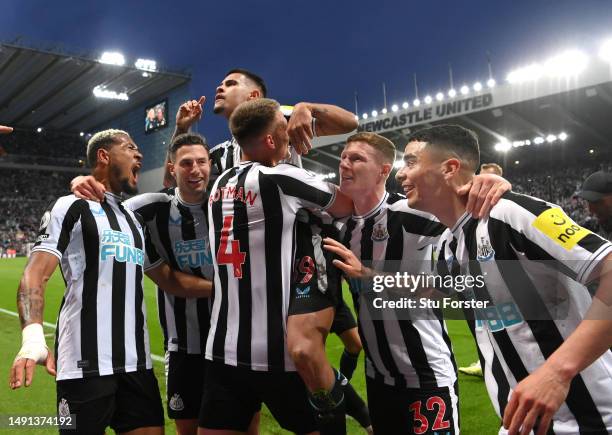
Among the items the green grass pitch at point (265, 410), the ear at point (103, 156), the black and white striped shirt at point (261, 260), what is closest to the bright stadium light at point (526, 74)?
the green grass pitch at point (265, 410)

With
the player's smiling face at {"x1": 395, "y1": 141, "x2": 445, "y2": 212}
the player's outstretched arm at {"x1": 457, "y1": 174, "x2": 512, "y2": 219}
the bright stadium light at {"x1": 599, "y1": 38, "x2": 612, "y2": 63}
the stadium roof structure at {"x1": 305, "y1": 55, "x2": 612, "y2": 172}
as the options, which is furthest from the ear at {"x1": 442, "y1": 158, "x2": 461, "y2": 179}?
the bright stadium light at {"x1": 599, "y1": 38, "x2": 612, "y2": 63}

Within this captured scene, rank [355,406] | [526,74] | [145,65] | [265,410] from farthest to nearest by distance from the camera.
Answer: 1. [145,65]
2. [526,74]
3. [265,410]
4. [355,406]

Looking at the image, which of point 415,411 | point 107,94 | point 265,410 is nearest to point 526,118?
point 265,410

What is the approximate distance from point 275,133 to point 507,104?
2414 cm

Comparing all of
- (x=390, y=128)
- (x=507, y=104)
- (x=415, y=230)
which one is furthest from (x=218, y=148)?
(x=390, y=128)

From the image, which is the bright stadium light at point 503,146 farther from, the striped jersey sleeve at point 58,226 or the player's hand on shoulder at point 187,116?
the striped jersey sleeve at point 58,226

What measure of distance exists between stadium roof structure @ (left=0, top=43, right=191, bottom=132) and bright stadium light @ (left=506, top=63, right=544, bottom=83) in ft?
76.2

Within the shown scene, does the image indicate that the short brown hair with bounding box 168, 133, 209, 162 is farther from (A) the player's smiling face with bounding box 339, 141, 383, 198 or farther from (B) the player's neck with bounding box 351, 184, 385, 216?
(B) the player's neck with bounding box 351, 184, 385, 216

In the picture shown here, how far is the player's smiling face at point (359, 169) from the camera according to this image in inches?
126

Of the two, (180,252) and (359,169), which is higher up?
(359,169)

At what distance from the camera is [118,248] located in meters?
3.05

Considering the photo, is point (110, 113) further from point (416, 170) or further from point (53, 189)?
point (416, 170)

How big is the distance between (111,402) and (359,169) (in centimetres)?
192

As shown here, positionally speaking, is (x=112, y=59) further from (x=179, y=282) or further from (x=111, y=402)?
(x=111, y=402)
